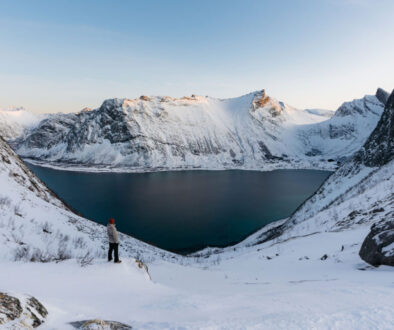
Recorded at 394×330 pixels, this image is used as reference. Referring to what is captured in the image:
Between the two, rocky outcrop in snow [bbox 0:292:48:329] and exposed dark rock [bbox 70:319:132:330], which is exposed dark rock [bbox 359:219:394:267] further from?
rocky outcrop in snow [bbox 0:292:48:329]

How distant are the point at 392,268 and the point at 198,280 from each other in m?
7.48

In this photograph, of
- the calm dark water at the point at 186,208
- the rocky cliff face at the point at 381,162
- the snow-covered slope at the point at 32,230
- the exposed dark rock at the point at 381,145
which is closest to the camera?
the rocky cliff face at the point at 381,162

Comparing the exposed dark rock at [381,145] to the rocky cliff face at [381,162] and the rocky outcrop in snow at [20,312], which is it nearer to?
the rocky cliff face at [381,162]

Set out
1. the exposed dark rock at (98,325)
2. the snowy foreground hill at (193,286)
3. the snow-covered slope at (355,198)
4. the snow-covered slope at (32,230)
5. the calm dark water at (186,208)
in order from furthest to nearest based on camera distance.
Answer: the calm dark water at (186,208)
the snow-covered slope at (355,198)
the snow-covered slope at (32,230)
the snowy foreground hill at (193,286)
the exposed dark rock at (98,325)

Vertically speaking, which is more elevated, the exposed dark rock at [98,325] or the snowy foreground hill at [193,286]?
the exposed dark rock at [98,325]

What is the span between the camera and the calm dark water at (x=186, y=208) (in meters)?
45.6

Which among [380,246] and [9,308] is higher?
[9,308]

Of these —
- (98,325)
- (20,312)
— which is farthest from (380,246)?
(20,312)

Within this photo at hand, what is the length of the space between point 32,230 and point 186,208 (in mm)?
47749

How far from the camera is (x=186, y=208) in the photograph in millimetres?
61000

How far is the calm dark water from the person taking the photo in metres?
45.6

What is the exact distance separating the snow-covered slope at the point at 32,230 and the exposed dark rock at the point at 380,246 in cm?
1106

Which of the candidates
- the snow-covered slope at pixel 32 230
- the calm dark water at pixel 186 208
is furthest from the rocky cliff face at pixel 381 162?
the calm dark water at pixel 186 208

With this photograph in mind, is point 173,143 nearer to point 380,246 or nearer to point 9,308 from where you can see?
point 380,246
